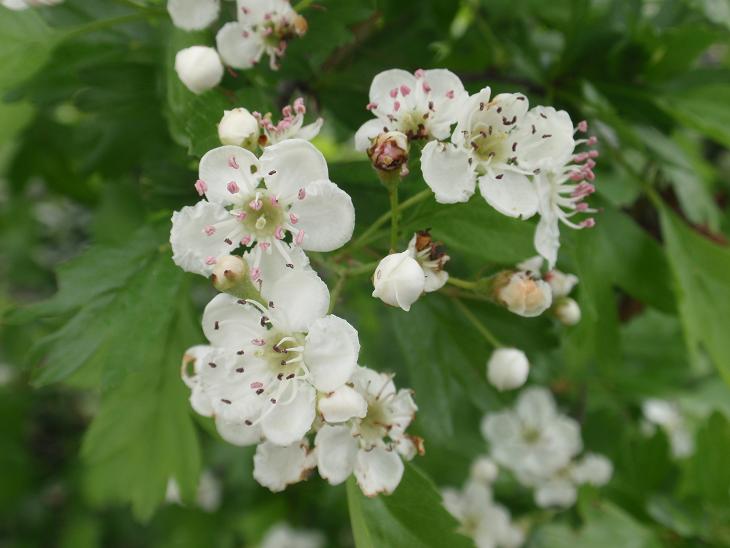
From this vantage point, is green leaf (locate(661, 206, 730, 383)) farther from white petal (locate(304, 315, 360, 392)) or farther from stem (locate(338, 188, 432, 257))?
white petal (locate(304, 315, 360, 392))

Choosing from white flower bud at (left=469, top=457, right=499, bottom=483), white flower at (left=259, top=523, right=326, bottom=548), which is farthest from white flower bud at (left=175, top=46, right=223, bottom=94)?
white flower at (left=259, top=523, right=326, bottom=548)

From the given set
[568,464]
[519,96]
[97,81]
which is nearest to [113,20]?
[97,81]

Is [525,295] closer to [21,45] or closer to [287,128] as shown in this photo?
[287,128]

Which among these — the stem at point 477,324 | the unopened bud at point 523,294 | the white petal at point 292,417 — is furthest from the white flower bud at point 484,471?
the white petal at point 292,417

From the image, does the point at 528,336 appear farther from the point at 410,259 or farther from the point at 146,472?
the point at 146,472

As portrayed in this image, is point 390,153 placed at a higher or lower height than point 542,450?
higher

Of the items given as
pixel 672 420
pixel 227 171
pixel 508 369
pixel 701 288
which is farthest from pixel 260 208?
pixel 672 420

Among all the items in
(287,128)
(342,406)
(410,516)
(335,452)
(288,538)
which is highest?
(287,128)
